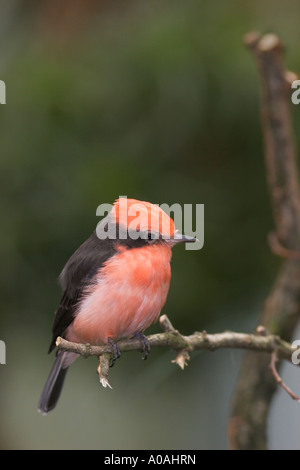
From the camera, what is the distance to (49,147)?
4.21 m

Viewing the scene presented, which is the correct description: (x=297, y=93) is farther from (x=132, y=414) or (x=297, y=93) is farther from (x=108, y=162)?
(x=132, y=414)

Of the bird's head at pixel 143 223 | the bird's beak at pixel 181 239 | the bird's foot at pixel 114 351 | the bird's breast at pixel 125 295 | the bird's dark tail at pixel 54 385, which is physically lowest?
the bird's dark tail at pixel 54 385

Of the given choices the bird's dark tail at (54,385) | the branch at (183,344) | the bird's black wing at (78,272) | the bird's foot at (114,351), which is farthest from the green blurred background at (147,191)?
the bird's foot at (114,351)

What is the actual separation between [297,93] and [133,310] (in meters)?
1.59

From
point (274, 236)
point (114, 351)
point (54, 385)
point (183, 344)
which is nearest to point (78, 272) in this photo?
point (114, 351)

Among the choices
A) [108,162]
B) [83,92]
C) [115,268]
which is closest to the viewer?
[115,268]

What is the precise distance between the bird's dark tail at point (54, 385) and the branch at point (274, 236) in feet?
2.68

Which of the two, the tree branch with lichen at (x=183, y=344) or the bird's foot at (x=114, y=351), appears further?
the bird's foot at (x=114, y=351)

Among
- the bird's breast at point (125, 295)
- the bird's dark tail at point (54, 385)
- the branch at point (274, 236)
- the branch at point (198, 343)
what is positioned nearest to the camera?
the bird's breast at point (125, 295)

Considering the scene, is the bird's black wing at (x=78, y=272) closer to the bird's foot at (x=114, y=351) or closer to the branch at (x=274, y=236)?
the bird's foot at (x=114, y=351)

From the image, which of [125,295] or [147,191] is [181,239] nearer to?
[125,295]

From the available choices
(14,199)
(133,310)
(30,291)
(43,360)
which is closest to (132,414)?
(43,360)

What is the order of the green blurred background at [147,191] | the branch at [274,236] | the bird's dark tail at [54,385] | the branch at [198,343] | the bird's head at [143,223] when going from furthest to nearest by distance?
1. the green blurred background at [147,191]
2. the branch at [274,236]
3. the bird's dark tail at [54,385]
4. the branch at [198,343]
5. the bird's head at [143,223]

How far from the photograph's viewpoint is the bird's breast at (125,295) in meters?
2.20
